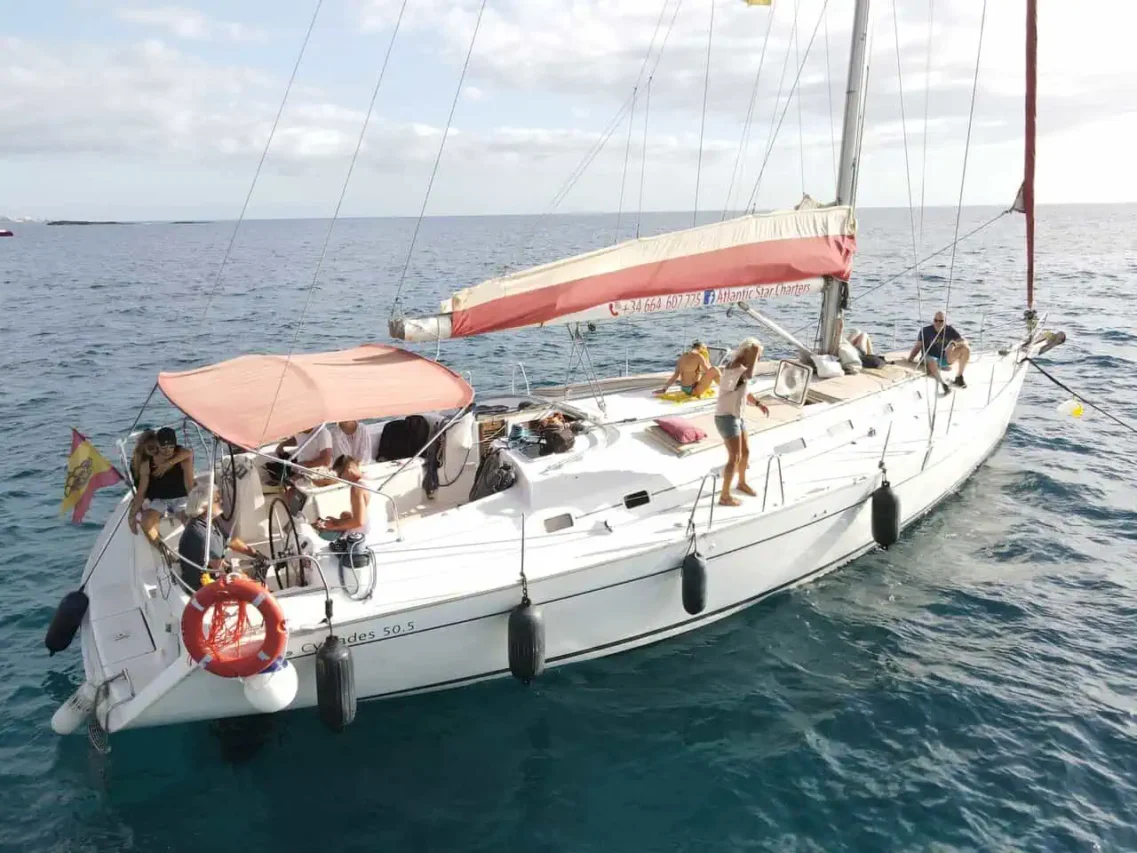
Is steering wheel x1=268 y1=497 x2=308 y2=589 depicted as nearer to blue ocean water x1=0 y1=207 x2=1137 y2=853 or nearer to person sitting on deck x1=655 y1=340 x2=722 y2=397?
blue ocean water x1=0 y1=207 x2=1137 y2=853

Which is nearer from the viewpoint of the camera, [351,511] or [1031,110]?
[351,511]

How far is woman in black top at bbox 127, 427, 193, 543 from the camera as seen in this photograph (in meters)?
7.18

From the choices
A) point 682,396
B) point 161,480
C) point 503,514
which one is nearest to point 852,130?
point 682,396

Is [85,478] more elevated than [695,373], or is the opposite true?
[695,373]

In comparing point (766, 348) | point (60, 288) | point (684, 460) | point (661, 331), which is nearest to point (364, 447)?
point (684, 460)

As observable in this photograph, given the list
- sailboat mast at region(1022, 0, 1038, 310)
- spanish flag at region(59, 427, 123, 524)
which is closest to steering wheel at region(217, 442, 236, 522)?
spanish flag at region(59, 427, 123, 524)

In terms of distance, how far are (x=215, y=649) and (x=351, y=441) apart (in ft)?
10.1

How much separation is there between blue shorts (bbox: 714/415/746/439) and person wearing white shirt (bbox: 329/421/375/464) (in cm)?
377

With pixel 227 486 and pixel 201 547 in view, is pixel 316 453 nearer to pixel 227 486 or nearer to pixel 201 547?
pixel 227 486

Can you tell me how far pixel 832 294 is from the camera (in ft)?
36.9

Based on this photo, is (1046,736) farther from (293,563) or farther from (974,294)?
(974,294)

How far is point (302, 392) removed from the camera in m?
7.01

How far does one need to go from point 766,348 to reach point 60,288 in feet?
134

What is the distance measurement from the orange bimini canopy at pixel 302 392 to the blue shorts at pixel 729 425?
263 cm
